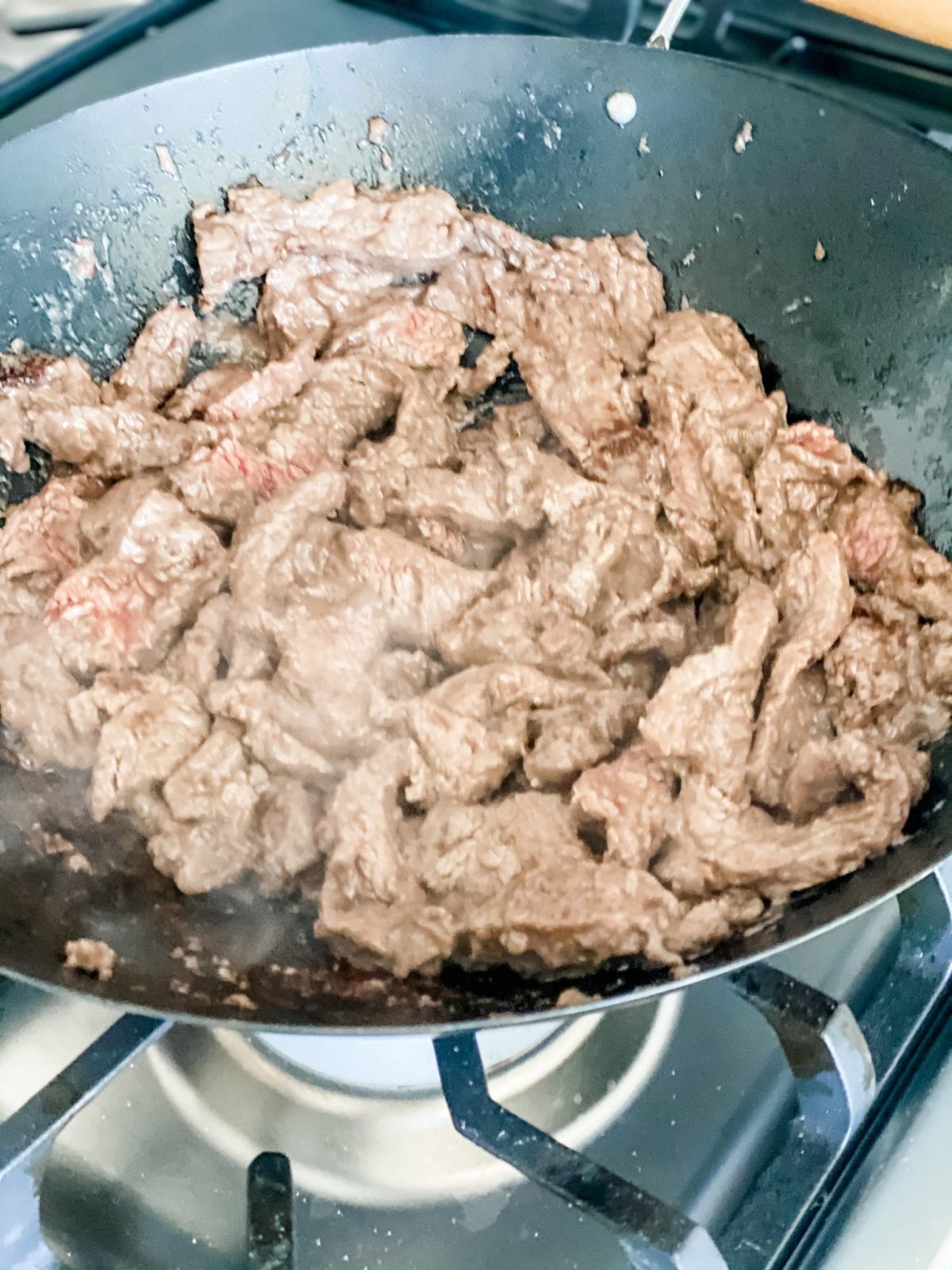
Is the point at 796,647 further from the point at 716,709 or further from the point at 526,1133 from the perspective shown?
Result: the point at 526,1133

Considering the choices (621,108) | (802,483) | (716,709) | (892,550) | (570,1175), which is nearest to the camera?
(570,1175)

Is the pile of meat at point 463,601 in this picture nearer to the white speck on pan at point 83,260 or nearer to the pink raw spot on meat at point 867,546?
the pink raw spot on meat at point 867,546

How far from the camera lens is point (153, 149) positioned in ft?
5.89

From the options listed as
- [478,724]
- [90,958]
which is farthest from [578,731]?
[90,958]

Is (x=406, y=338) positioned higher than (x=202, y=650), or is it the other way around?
(x=406, y=338)

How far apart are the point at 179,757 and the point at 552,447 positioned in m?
0.85

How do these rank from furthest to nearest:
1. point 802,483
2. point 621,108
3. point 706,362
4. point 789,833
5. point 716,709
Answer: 1. point 621,108
2. point 706,362
3. point 802,483
4. point 716,709
5. point 789,833

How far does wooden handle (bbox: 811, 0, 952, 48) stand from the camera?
190cm

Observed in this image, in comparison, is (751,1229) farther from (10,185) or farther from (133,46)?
(133,46)

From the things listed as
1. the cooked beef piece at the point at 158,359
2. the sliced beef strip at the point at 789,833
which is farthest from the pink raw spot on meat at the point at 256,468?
the sliced beef strip at the point at 789,833

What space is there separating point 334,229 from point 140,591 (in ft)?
2.73

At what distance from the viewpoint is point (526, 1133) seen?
3.65 feet

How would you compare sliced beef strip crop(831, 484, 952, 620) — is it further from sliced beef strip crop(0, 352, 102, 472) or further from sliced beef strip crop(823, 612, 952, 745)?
sliced beef strip crop(0, 352, 102, 472)

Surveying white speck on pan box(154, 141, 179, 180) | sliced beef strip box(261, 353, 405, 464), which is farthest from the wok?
sliced beef strip box(261, 353, 405, 464)
